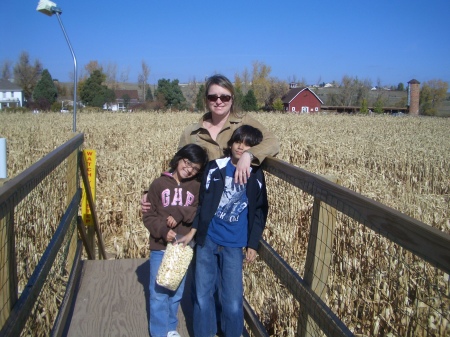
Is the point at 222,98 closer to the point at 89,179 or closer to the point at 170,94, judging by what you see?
the point at 89,179

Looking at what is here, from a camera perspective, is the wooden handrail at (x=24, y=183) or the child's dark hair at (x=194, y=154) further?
the child's dark hair at (x=194, y=154)


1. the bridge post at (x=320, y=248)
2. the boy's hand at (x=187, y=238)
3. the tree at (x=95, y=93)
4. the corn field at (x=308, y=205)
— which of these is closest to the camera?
the bridge post at (x=320, y=248)

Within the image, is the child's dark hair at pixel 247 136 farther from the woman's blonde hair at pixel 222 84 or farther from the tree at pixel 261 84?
the tree at pixel 261 84

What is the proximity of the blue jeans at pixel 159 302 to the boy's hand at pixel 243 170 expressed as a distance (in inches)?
32.5

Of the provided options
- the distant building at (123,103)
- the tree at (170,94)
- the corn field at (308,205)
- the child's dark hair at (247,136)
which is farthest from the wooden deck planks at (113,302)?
the tree at (170,94)

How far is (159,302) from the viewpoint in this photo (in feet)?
10.4

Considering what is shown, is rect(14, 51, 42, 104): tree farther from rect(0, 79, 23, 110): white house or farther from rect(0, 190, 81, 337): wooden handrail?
rect(0, 190, 81, 337): wooden handrail

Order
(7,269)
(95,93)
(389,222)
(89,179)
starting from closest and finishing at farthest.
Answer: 1. (389,222)
2. (7,269)
3. (89,179)
4. (95,93)

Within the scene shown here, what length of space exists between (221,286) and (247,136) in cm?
95

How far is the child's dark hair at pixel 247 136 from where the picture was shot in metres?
2.87

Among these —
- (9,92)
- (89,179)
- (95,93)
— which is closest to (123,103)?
(95,93)

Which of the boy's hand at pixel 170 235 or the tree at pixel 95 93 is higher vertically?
the tree at pixel 95 93

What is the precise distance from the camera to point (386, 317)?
12.5ft

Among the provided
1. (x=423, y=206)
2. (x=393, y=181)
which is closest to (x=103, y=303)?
(x=423, y=206)
